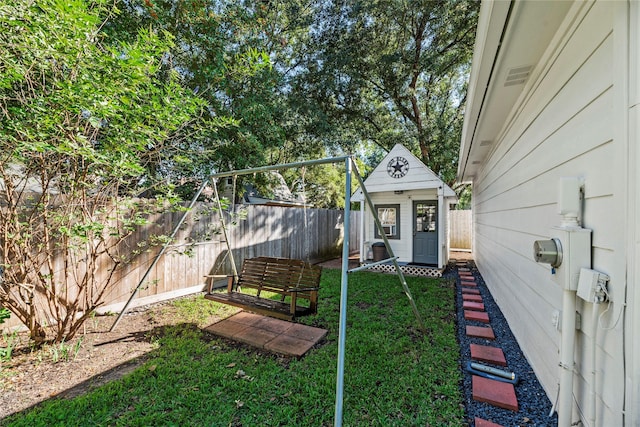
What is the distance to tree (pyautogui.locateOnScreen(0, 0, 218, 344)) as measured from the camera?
2129mm

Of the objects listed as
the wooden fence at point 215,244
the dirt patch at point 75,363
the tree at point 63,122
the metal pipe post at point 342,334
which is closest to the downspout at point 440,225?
the wooden fence at point 215,244

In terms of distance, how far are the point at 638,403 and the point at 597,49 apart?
1812mm

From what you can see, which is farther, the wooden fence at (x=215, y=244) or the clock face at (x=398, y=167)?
the clock face at (x=398, y=167)

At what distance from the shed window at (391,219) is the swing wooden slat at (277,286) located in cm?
499

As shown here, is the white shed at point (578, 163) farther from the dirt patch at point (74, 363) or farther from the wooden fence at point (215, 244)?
the dirt patch at point (74, 363)

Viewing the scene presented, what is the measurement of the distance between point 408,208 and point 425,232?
2.73 ft

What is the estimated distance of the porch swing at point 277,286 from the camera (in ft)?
9.95

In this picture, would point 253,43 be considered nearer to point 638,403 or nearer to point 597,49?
point 597,49

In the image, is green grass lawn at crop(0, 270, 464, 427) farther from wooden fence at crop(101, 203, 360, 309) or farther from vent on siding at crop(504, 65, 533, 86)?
vent on siding at crop(504, 65, 533, 86)

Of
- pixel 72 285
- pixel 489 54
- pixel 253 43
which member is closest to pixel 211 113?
pixel 253 43

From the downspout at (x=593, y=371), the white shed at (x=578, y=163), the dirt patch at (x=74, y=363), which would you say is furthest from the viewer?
the dirt patch at (x=74, y=363)

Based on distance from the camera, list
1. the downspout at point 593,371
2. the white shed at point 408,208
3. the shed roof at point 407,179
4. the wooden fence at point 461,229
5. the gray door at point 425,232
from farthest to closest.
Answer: the wooden fence at point 461,229 → the gray door at point 425,232 → the white shed at point 408,208 → the shed roof at point 407,179 → the downspout at point 593,371

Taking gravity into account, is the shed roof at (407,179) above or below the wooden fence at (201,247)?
above

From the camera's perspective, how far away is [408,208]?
7891 mm
